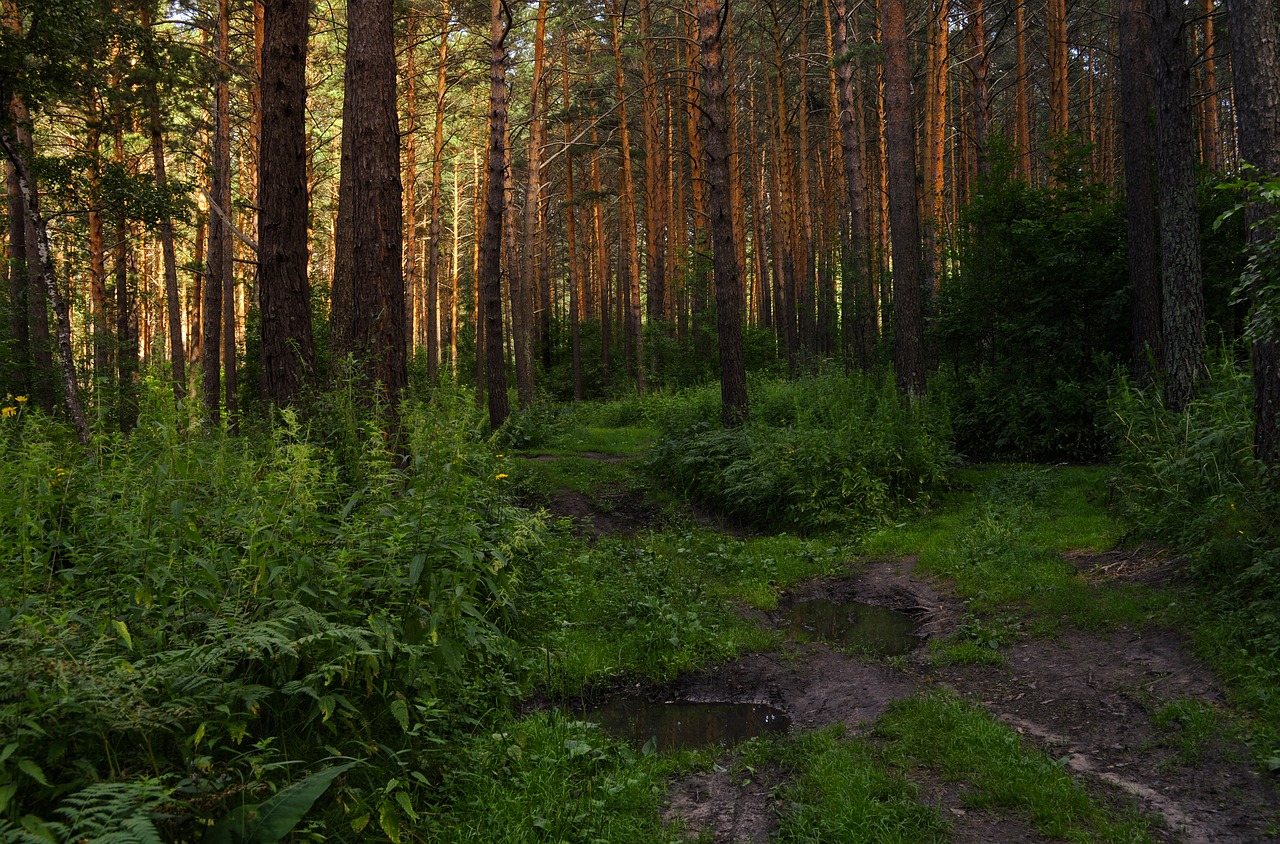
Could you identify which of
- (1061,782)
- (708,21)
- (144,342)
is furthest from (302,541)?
(144,342)

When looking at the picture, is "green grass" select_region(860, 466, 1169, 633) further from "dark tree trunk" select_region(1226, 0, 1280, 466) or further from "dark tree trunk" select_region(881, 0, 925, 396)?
"dark tree trunk" select_region(881, 0, 925, 396)

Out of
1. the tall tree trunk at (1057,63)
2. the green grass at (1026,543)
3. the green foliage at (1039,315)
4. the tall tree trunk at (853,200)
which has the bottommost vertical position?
the green grass at (1026,543)

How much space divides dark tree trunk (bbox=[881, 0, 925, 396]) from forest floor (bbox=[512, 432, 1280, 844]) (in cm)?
562

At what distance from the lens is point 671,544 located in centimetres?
913

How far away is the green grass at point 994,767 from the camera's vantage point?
353cm

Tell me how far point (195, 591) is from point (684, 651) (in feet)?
12.2

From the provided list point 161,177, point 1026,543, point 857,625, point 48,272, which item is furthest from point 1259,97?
point 161,177

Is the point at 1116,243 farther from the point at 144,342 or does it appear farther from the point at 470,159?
the point at 144,342

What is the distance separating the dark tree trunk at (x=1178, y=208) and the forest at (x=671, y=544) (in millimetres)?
43

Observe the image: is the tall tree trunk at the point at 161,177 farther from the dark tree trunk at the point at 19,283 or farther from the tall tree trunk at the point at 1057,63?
the tall tree trunk at the point at 1057,63

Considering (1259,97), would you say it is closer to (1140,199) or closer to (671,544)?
(1140,199)

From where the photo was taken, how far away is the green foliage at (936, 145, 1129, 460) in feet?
41.0

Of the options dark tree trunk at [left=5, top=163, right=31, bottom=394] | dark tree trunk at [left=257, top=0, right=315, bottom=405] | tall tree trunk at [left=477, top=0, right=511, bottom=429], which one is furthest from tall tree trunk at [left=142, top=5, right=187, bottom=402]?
dark tree trunk at [left=257, top=0, right=315, bottom=405]

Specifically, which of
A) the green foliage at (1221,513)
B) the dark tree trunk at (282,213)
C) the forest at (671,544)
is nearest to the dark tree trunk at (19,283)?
the forest at (671,544)
